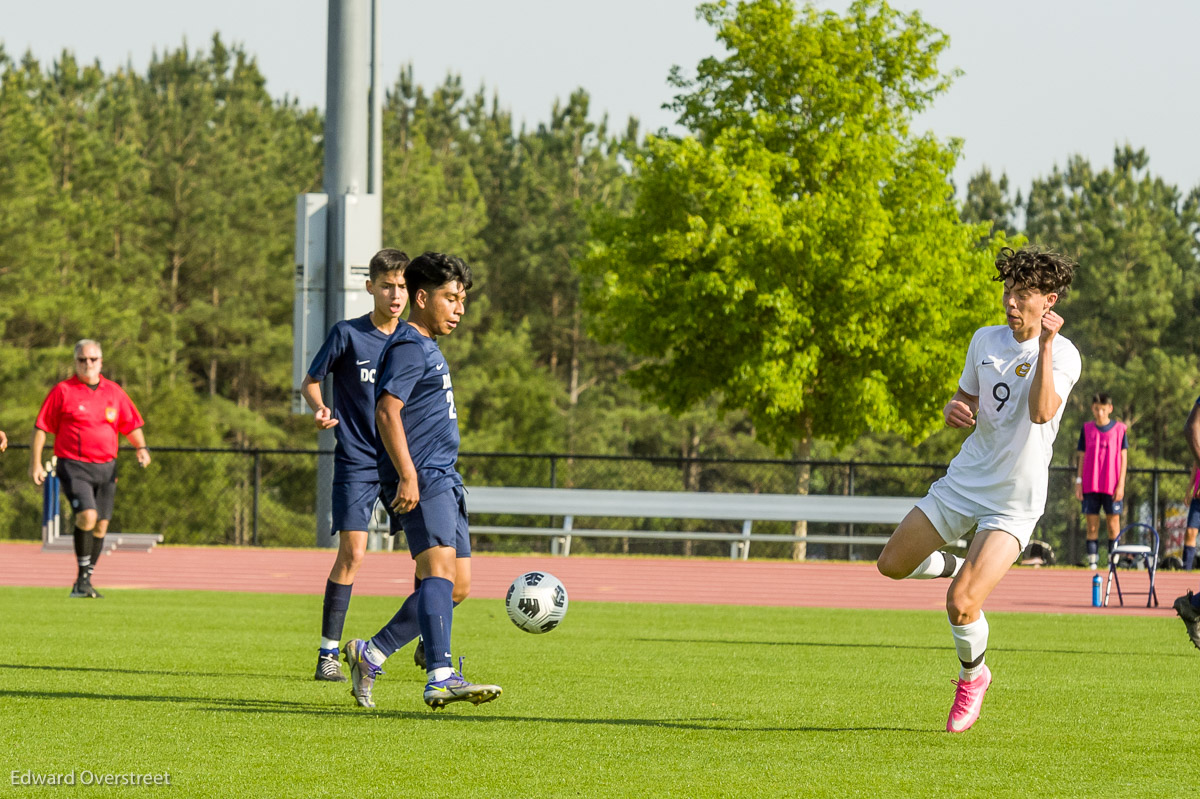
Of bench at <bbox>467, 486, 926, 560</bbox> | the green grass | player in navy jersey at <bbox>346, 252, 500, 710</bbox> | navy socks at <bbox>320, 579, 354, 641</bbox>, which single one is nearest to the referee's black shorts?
the green grass

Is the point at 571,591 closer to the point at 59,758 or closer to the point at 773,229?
the point at 59,758

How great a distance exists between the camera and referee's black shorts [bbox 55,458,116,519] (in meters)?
12.7

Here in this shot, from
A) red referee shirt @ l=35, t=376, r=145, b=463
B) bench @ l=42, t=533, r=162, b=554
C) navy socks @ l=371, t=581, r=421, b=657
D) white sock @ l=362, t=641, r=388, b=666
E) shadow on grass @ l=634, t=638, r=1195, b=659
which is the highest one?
red referee shirt @ l=35, t=376, r=145, b=463

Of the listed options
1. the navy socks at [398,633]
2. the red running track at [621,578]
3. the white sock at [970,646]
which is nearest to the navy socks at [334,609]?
the navy socks at [398,633]

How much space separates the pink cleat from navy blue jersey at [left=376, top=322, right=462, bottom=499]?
7.79 ft

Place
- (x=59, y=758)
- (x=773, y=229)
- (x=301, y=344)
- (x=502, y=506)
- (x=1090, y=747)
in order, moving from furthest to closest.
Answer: (x=773, y=229), (x=502, y=506), (x=301, y=344), (x=1090, y=747), (x=59, y=758)

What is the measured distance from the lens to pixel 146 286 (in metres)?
54.1

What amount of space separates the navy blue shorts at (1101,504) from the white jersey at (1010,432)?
12.8m

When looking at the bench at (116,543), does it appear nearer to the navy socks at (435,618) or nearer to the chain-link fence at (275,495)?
the navy socks at (435,618)

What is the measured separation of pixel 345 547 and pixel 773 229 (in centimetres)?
2246

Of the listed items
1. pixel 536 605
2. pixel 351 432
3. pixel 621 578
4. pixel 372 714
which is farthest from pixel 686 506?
pixel 372 714

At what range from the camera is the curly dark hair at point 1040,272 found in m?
6.41

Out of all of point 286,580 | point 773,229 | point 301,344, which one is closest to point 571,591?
point 286,580

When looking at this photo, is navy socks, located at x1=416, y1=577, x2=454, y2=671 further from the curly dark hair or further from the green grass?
the curly dark hair
